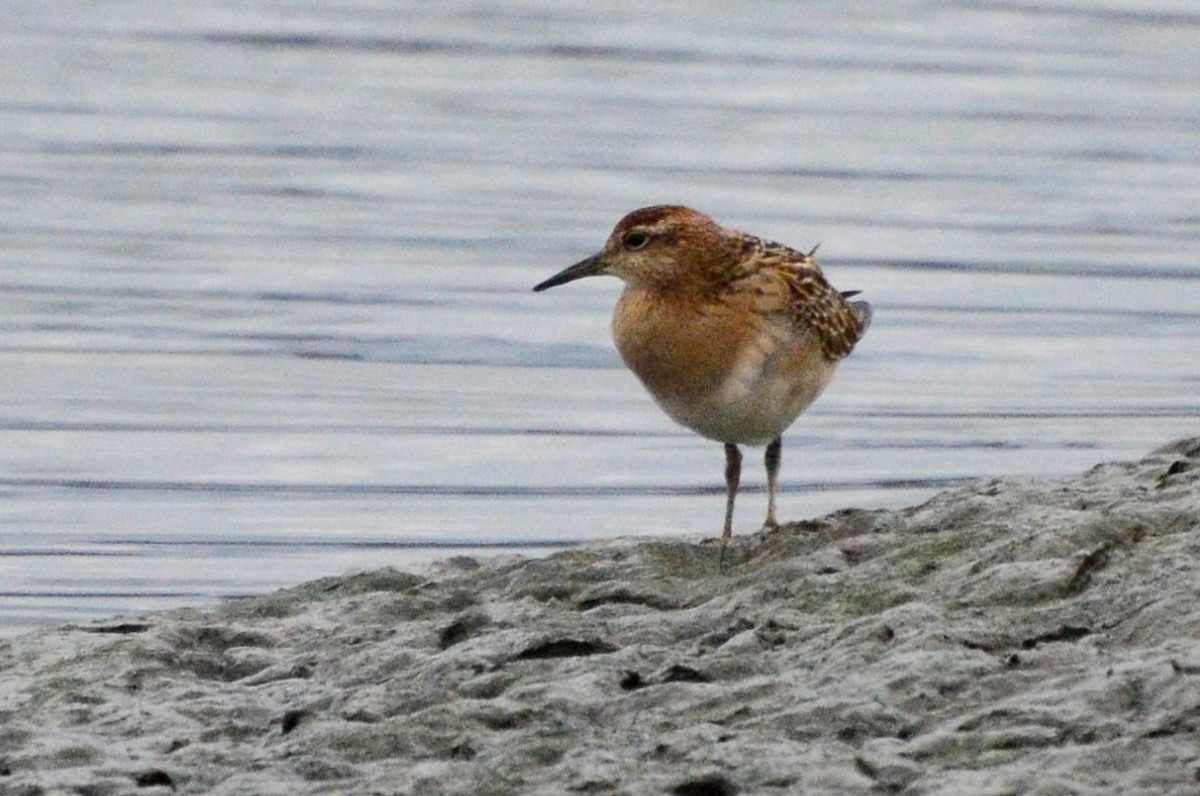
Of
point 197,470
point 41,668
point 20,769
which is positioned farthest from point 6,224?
point 20,769

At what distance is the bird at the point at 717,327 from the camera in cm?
963

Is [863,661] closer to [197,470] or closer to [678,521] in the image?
[678,521]

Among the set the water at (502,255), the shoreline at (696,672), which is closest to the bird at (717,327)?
the shoreline at (696,672)

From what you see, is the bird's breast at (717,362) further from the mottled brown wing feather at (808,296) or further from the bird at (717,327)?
the mottled brown wing feather at (808,296)

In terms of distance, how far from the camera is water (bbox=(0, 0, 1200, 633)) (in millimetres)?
13102

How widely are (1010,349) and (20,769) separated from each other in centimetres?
960

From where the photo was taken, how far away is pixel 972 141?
21.0 meters

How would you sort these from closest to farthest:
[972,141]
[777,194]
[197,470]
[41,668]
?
[41,668]
[197,470]
[777,194]
[972,141]

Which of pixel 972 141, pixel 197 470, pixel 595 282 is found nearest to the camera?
pixel 197 470

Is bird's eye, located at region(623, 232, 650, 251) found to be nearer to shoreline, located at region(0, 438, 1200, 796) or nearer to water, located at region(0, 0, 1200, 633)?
shoreline, located at region(0, 438, 1200, 796)

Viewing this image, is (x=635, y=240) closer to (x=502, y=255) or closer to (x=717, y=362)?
(x=717, y=362)

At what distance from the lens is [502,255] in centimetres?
1766

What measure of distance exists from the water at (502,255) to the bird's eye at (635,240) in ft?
8.05

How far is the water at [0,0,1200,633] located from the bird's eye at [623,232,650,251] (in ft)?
8.05
